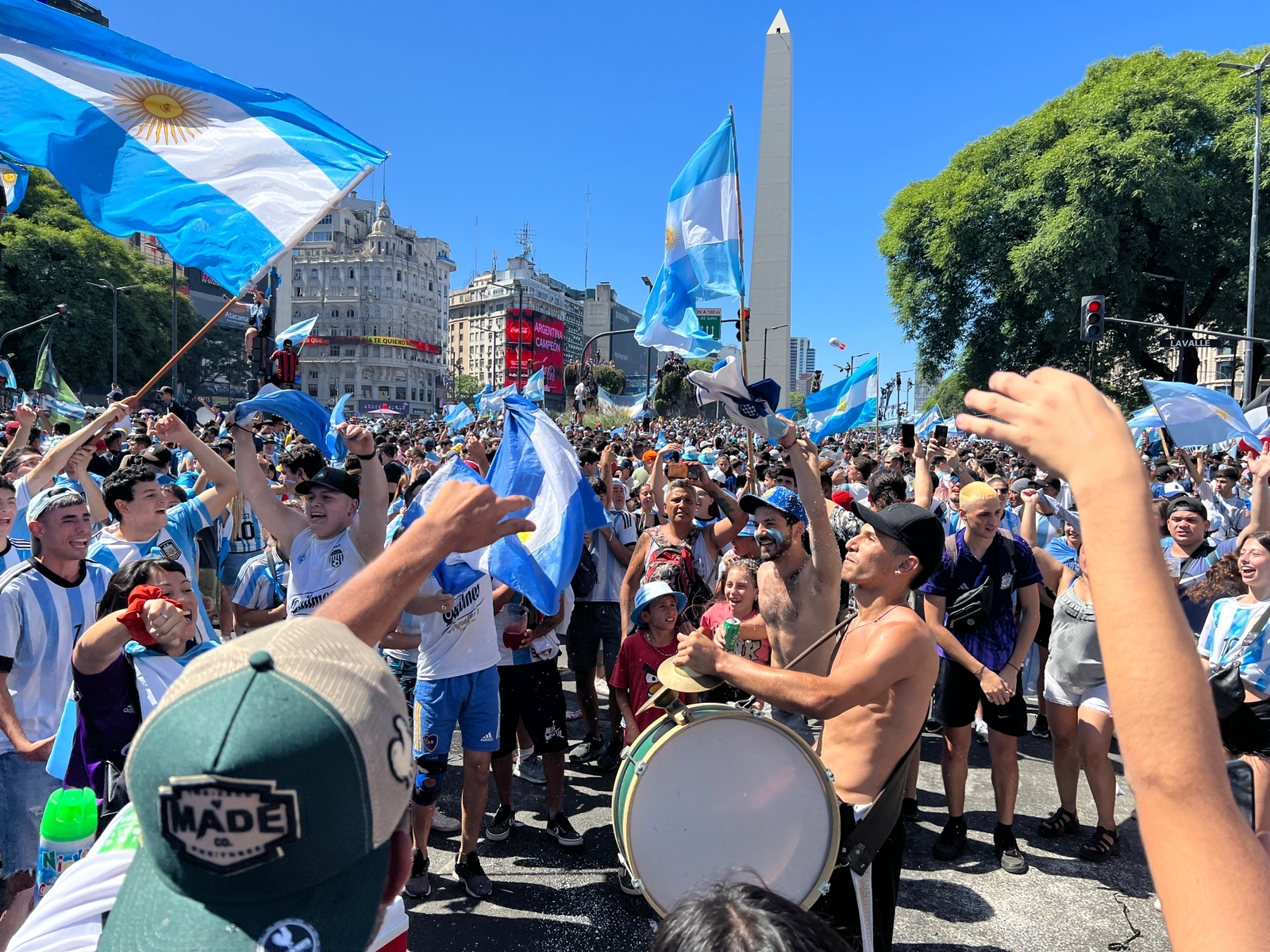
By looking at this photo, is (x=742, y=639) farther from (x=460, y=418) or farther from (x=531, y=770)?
(x=460, y=418)

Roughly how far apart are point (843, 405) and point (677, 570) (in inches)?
309

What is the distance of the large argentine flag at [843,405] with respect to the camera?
479 inches

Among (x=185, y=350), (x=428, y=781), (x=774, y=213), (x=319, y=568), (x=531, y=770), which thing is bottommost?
(x=531, y=770)

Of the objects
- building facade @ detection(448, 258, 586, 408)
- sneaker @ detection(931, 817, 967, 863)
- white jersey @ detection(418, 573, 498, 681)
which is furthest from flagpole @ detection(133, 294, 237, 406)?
building facade @ detection(448, 258, 586, 408)

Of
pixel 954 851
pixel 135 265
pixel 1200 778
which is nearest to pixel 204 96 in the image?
pixel 1200 778

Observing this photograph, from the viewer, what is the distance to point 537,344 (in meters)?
105

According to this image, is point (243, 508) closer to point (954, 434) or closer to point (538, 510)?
point (538, 510)

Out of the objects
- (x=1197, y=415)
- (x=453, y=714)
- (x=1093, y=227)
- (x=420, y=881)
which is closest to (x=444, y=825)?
(x=420, y=881)

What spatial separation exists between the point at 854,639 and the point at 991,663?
2.18 meters

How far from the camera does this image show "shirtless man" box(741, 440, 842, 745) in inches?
139

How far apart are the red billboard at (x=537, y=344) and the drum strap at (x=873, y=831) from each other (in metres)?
85.9

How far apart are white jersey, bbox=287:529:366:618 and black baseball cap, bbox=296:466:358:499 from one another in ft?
0.73

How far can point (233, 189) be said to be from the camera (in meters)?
3.85

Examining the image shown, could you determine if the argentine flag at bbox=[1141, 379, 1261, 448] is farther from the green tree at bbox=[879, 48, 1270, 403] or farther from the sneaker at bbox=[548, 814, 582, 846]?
the green tree at bbox=[879, 48, 1270, 403]
